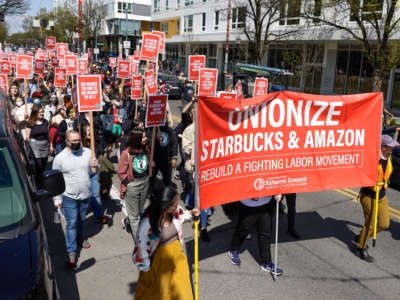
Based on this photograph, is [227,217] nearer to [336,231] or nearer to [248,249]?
[248,249]

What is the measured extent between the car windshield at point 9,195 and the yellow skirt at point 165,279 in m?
1.20

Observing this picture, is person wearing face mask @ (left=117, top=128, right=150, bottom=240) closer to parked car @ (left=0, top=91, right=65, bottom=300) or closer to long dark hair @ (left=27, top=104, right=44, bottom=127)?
parked car @ (left=0, top=91, right=65, bottom=300)

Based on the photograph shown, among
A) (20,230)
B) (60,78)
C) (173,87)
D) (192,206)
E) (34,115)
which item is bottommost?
(192,206)

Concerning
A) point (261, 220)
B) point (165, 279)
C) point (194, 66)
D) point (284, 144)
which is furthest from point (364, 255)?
point (194, 66)

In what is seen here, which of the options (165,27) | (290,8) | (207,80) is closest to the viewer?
(207,80)

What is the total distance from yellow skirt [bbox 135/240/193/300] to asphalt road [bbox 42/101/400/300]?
40.8 inches

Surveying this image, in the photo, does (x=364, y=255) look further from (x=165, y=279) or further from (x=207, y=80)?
(x=207, y=80)

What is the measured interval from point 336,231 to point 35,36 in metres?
101

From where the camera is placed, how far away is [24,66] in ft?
39.6

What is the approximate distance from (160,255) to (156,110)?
3704 mm

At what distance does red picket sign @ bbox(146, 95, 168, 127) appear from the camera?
674 centimetres

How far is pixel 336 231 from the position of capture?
254 inches

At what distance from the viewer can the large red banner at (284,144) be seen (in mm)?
4250

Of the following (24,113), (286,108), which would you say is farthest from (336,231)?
(24,113)
